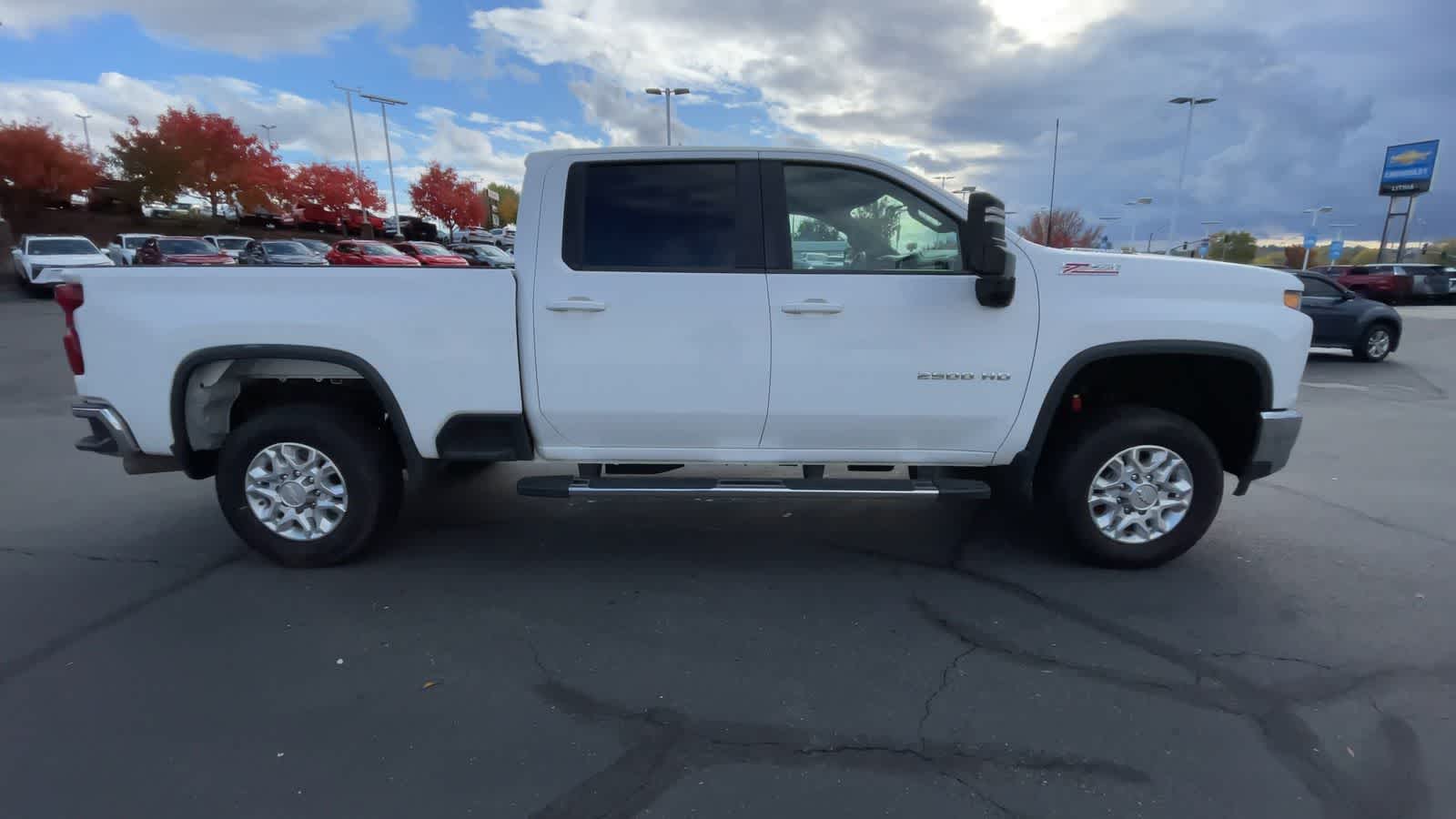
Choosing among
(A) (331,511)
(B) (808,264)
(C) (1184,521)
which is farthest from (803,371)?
(A) (331,511)

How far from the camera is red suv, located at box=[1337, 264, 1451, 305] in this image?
24297 millimetres

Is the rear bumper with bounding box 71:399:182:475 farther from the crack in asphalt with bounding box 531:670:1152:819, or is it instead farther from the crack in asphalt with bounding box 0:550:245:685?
the crack in asphalt with bounding box 531:670:1152:819

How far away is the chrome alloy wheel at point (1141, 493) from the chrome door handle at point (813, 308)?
1.62 meters

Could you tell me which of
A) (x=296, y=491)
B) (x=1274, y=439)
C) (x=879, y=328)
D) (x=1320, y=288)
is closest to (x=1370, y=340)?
(x=1320, y=288)

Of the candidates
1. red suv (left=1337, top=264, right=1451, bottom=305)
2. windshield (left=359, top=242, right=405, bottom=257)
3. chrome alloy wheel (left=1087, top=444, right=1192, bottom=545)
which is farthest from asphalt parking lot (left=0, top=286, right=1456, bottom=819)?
red suv (left=1337, top=264, right=1451, bottom=305)

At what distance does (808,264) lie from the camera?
149 inches

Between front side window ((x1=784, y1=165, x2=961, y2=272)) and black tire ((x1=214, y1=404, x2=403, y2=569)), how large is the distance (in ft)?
7.90

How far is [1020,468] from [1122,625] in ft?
2.84

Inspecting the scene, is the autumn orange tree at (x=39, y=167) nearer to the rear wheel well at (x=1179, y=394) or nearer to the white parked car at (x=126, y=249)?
the white parked car at (x=126, y=249)

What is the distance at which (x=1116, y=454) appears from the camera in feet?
12.8

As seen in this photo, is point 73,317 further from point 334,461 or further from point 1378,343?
point 1378,343

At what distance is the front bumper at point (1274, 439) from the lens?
387 centimetres

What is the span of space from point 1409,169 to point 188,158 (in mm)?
73486

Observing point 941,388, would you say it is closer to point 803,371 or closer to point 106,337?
point 803,371
